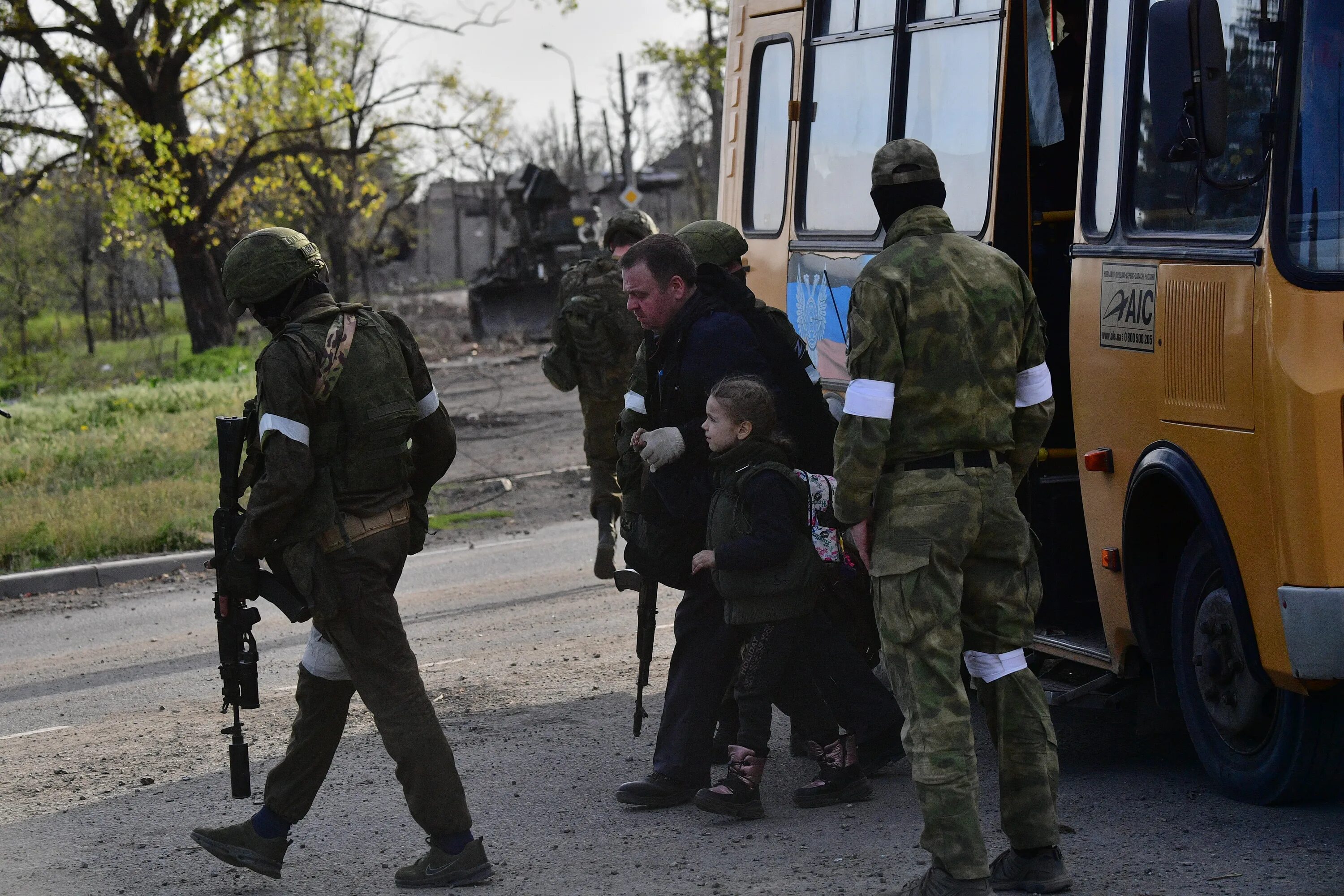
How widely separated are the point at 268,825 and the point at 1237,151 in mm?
3343

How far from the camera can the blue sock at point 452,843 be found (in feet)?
14.8

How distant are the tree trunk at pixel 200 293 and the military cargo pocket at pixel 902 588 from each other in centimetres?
2585

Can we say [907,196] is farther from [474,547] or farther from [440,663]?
[474,547]

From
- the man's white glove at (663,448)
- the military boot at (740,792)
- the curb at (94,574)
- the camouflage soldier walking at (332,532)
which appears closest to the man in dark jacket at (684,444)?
the man's white glove at (663,448)

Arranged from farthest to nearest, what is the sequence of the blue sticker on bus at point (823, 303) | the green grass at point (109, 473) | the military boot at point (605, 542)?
1. the green grass at point (109, 473)
2. the military boot at point (605, 542)
3. the blue sticker on bus at point (823, 303)

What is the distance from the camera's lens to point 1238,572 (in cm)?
428

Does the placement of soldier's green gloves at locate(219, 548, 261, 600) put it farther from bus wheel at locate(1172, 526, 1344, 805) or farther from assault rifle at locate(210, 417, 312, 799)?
bus wheel at locate(1172, 526, 1344, 805)

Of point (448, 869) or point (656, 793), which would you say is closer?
point (448, 869)

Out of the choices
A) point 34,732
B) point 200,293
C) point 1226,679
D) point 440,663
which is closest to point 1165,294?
point 1226,679

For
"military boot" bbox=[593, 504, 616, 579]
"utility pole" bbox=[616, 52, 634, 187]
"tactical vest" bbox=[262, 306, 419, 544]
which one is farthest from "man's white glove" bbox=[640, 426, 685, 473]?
"utility pole" bbox=[616, 52, 634, 187]

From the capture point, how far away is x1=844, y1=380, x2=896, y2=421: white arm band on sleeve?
393cm

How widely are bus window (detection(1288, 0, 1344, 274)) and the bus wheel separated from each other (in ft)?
3.11

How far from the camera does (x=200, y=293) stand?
93.6 ft

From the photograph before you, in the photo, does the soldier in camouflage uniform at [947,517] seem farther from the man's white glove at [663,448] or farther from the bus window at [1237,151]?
the man's white glove at [663,448]
